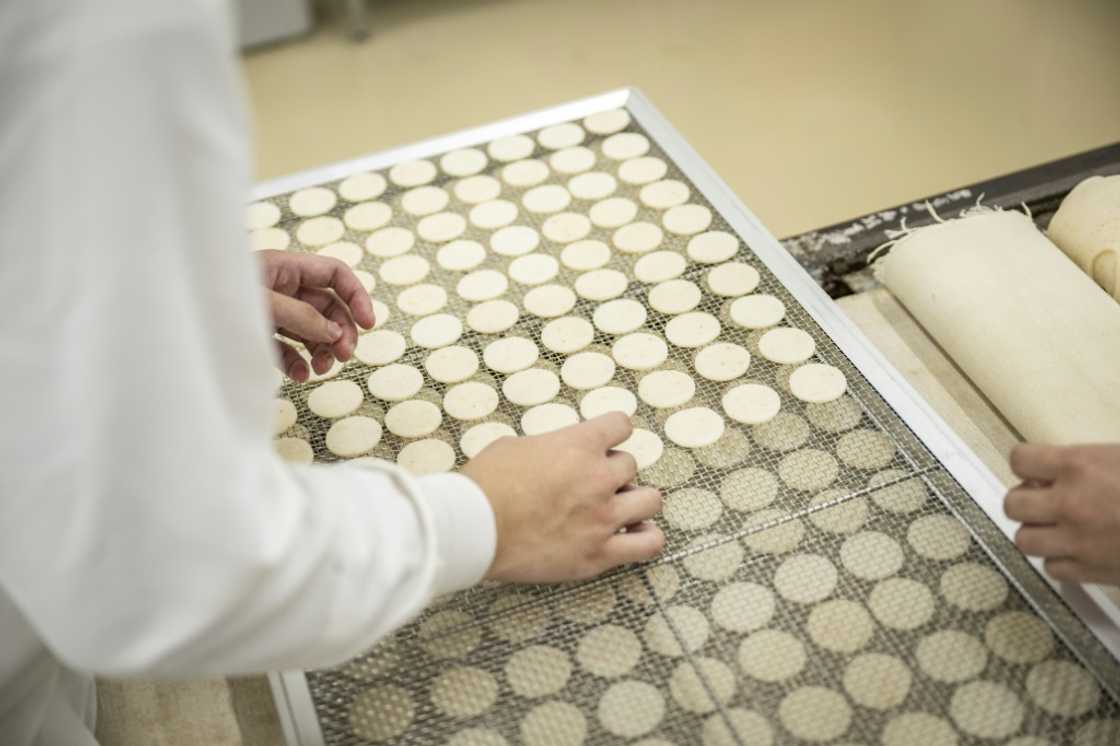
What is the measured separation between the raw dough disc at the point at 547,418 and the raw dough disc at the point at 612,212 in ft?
1.54

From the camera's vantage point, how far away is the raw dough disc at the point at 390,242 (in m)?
1.88

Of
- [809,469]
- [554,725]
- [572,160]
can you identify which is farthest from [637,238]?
[554,725]

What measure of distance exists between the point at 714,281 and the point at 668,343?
0.16 metres

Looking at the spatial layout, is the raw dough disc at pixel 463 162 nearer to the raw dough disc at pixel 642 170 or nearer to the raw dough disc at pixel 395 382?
the raw dough disc at pixel 642 170

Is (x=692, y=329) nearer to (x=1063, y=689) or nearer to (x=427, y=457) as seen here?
(x=427, y=457)

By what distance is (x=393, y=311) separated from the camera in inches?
69.0

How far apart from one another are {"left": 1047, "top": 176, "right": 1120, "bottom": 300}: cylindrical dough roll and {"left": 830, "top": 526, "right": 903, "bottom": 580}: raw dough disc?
0.83 metres

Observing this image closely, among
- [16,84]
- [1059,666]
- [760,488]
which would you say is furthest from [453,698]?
[16,84]

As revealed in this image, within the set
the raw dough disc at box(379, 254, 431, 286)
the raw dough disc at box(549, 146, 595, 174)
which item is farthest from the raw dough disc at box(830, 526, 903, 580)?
the raw dough disc at box(549, 146, 595, 174)

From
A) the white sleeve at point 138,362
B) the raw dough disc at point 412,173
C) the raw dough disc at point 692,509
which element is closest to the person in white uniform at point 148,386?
the white sleeve at point 138,362

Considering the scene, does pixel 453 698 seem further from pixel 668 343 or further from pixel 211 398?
pixel 668 343

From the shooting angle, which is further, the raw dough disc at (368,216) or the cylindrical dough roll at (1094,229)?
the raw dough disc at (368,216)

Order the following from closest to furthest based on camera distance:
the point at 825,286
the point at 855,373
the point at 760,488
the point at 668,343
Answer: the point at 760,488, the point at 855,373, the point at 668,343, the point at 825,286

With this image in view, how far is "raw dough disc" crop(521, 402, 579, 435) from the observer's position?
4.91 ft
